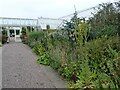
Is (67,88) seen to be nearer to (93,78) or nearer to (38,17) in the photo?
(93,78)

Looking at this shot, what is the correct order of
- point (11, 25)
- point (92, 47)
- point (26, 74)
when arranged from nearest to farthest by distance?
point (92, 47) < point (26, 74) < point (11, 25)

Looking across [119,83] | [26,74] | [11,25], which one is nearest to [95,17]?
[26,74]

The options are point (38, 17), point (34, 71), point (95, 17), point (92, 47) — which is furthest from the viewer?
point (38, 17)

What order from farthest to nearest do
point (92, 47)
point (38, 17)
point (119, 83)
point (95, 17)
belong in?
1. point (38, 17)
2. point (95, 17)
3. point (92, 47)
4. point (119, 83)

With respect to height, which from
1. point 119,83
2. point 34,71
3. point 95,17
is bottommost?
point 34,71

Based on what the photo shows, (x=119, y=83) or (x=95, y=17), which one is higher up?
(x=95, y=17)

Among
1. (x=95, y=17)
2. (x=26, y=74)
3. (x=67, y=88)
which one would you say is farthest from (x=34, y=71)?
(x=95, y=17)

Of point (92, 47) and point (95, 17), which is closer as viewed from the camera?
point (92, 47)

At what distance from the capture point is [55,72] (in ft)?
29.3

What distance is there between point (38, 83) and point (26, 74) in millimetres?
1602

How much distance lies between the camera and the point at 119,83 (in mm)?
4746

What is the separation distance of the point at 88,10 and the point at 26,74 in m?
6.34

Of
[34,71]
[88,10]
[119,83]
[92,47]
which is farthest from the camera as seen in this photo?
[88,10]

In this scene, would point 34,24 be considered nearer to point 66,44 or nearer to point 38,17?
point 38,17
